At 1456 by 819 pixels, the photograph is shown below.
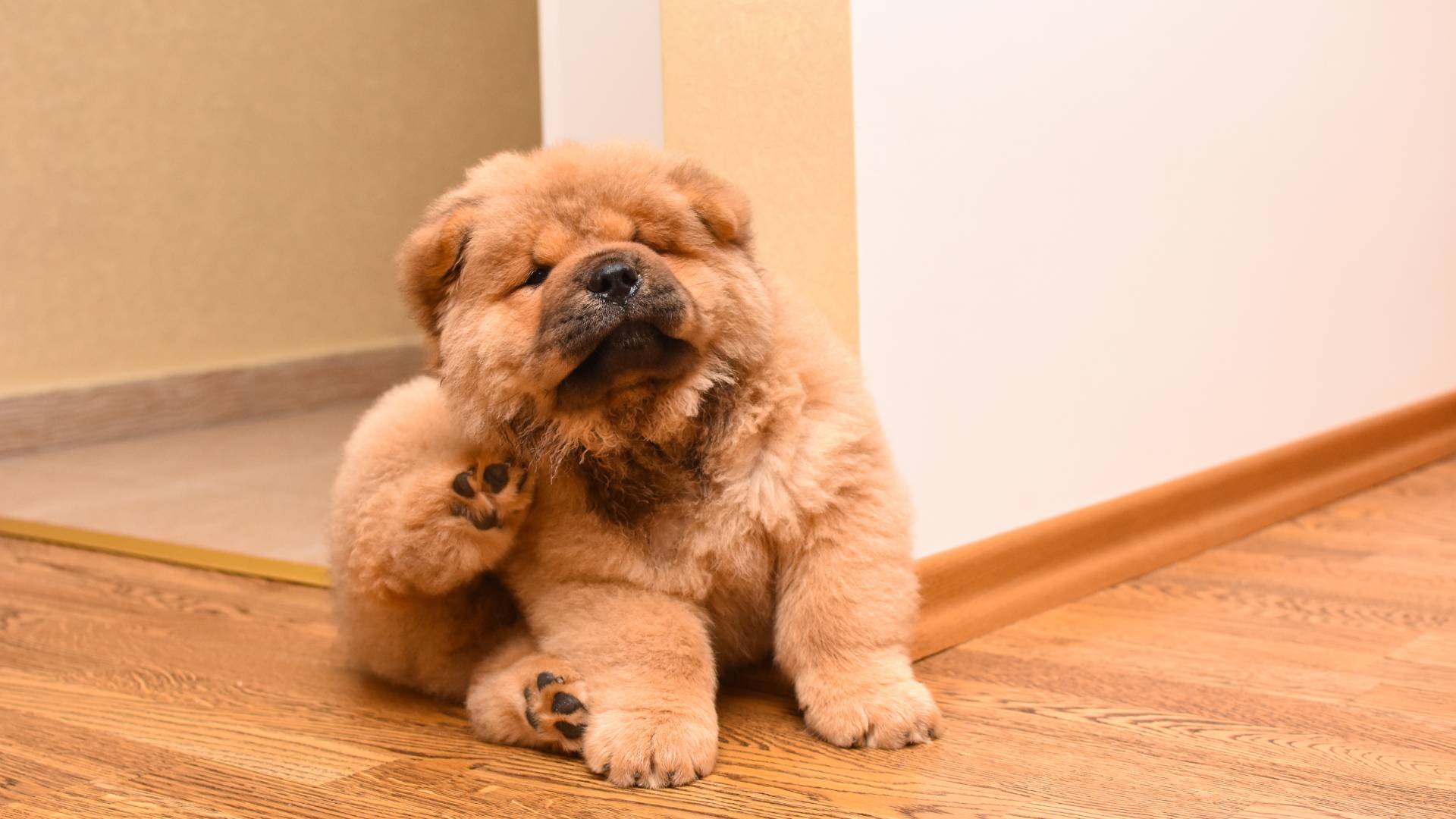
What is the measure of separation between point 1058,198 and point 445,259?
36.3 inches

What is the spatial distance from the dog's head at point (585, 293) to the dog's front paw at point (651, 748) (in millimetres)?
265

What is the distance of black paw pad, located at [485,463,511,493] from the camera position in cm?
135

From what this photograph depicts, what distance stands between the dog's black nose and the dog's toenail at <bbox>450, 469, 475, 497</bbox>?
0.24 metres

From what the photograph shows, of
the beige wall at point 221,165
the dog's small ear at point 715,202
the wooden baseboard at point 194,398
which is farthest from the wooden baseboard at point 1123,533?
the beige wall at point 221,165

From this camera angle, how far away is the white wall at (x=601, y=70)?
67.6 inches

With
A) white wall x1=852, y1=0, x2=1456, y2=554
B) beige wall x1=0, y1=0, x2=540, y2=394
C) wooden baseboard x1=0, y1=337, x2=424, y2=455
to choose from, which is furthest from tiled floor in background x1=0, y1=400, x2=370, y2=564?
white wall x1=852, y1=0, x2=1456, y2=554

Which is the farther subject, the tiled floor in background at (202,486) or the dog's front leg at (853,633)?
the tiled floor in background at (202,486)

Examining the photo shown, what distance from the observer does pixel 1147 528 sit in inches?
82.7

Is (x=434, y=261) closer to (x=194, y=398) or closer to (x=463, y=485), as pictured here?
(x=463, y=485)

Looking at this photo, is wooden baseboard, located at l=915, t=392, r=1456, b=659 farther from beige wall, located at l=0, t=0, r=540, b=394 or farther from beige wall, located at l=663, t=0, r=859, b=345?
beige wall, located at l=0, t=0, r=540, b=394

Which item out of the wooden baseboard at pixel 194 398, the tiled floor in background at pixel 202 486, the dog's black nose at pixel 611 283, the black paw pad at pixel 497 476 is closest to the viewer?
the dog's black nose at pixel 611 283

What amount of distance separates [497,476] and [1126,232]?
111 cm

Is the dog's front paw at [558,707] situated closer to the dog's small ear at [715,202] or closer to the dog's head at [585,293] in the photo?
the dog's head at [585,293]

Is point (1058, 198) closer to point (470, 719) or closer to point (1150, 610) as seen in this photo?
point (1150, 610)
